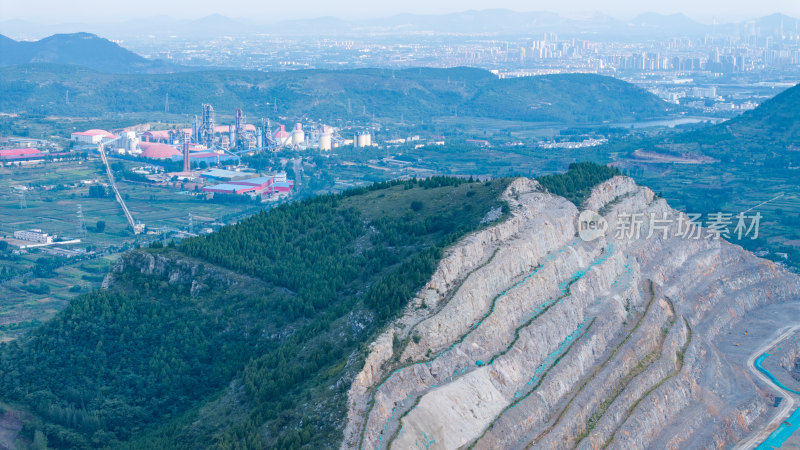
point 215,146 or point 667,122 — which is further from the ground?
point 667,122

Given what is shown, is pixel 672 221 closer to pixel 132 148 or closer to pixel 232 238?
pixel 232 238

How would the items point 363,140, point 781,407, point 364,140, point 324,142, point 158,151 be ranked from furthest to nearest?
point 364,140, point 363,140, point 324,142, point 158,151, point 781,407

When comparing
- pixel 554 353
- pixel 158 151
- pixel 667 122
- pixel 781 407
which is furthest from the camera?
pixel 667 122

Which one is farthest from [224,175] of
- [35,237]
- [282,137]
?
[35,237]

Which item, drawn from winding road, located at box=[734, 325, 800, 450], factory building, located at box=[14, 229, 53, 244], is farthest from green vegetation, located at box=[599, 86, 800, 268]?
factory building, located at box=[14, 229, 53, 244]

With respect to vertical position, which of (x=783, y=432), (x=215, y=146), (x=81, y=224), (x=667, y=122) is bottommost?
(x=81, y=224)

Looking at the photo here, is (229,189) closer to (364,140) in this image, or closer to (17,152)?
(17,152)

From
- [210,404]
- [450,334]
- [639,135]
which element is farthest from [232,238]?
[639,135]

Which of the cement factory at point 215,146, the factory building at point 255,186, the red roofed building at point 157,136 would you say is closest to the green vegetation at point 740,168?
the factory building at point 255,186
